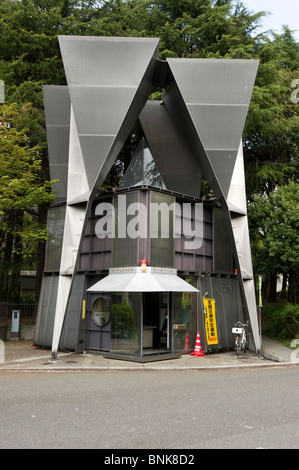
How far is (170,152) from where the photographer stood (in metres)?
21.5

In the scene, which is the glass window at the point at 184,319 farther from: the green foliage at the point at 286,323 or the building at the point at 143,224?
the green foliage at the point at 286,323

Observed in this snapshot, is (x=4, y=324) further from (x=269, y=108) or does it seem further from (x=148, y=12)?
(x=148, y=12)

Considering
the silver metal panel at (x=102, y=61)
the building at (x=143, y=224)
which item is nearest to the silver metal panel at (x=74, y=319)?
the building at (x=143, y=224)

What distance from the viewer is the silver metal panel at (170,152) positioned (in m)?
21.3

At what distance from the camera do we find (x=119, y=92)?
51.4ft

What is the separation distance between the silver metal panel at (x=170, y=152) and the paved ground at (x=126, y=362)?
849cm

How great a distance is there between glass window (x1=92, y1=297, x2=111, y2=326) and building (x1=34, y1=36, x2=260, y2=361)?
41 millimetres

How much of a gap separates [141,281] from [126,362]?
296 centimetres

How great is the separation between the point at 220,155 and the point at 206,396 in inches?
388

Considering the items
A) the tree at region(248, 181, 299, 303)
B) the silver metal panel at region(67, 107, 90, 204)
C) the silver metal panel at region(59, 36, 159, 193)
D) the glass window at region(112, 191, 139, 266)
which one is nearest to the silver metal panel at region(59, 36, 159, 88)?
the silver metal panel at region(59, 36, 159, 193)

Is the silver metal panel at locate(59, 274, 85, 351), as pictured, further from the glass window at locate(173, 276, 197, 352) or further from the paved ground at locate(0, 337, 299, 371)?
the glass window at locate(173, 276, 197, 352)

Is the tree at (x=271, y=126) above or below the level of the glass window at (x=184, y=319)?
above

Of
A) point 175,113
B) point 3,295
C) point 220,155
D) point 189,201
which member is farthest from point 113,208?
point 3,295

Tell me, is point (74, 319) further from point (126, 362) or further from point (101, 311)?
point (126, 362)
